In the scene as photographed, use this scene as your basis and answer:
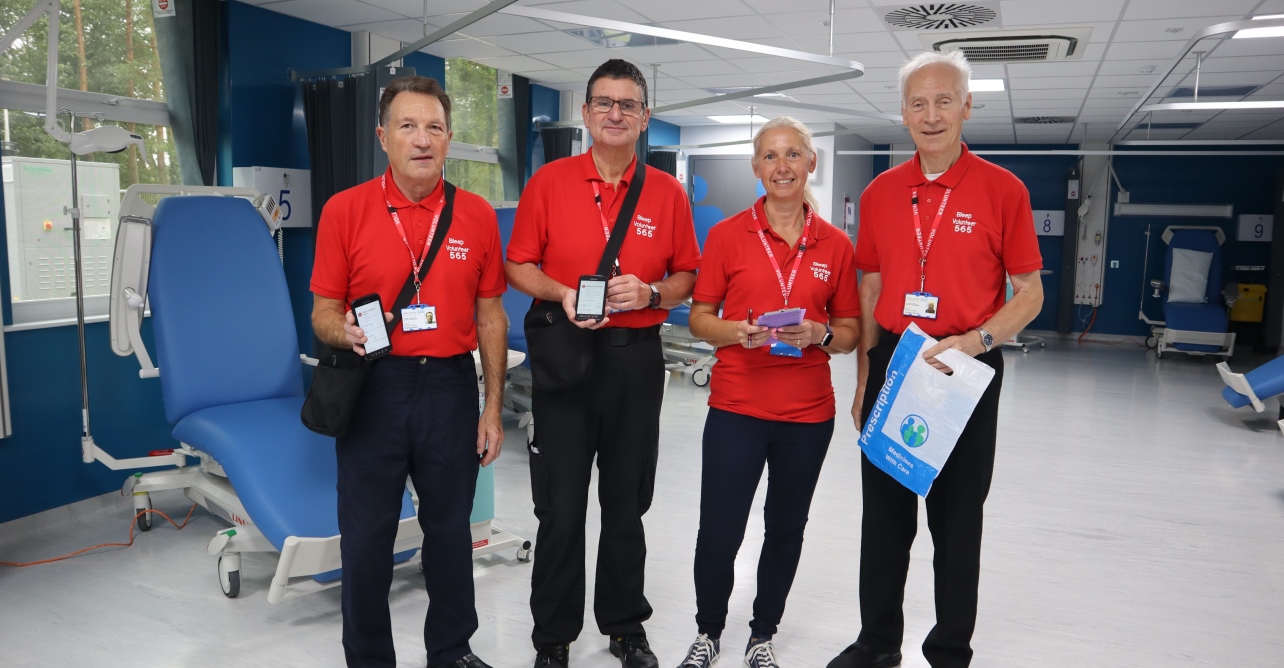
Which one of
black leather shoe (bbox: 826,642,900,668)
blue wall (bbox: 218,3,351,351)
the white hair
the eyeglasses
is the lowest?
black leather shoe (bbox: 826,642,900,668)

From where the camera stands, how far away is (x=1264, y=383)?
666 cm

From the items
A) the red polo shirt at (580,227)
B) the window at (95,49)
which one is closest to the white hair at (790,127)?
the red polo shirt at (580,227)

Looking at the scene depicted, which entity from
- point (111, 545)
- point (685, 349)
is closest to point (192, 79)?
point (111, 545)

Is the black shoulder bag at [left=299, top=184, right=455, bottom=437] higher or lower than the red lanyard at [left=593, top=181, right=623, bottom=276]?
lower

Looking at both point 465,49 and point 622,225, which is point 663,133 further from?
point 622,225

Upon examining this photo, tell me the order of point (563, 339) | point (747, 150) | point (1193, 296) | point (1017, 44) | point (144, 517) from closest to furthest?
point (563, 339) → point (144, 517) → point (1017, 44) → point (1193, 296) → point (747, 150)

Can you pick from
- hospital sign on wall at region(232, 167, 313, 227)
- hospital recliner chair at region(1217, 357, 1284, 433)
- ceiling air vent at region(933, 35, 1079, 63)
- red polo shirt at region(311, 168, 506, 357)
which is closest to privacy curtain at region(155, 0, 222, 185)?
hospital sign on wall at region(232, 167, 313, 227)

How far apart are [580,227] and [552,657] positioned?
4.38 feet

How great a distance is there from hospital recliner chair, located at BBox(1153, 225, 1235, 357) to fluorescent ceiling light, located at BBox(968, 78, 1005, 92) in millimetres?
4463

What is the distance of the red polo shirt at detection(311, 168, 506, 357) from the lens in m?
2.37

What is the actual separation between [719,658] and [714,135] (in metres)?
10.9

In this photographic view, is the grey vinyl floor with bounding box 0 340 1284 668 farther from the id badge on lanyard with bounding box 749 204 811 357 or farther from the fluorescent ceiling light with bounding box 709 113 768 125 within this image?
the fluorescent ceiling light with bounding box 709 113 768 125

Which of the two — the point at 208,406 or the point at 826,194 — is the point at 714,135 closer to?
the point at 826,194

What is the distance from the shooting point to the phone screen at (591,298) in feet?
7.55
